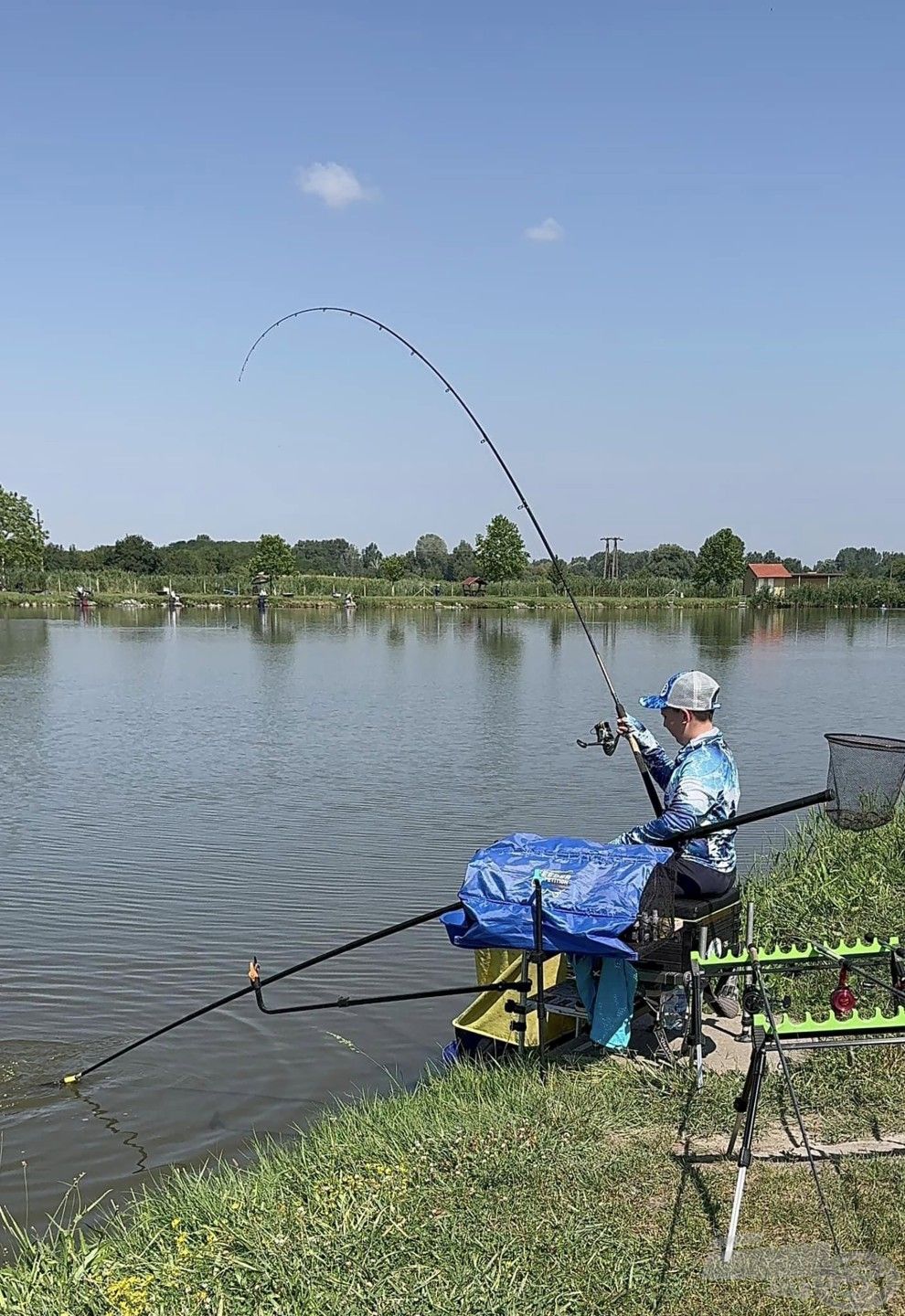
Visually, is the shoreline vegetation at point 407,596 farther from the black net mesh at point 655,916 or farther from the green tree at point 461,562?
the black net mesh at point 655,916

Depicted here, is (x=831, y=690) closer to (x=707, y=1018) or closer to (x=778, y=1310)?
(x=707, y=1018)

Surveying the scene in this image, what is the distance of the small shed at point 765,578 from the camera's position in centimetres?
9981

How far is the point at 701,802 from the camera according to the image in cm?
541

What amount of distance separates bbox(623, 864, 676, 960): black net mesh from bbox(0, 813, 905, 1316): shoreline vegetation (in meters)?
0.53

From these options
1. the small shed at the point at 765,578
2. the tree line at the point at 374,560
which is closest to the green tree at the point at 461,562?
the tree line at the point at 374,560

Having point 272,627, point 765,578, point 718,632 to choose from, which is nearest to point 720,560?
point 765,578

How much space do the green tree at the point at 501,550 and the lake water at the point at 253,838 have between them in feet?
168

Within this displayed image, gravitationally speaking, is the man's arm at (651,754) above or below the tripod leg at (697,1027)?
above

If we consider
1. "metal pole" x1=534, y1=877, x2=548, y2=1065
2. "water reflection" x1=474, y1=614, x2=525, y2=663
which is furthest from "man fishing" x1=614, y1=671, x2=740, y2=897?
"water reflection" x1=474, y1=614, x2=525, y2=663

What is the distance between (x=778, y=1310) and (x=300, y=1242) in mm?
1411

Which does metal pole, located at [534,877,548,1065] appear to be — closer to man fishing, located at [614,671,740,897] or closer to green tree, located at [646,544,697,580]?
man fishing, located at [614,671,740,897]

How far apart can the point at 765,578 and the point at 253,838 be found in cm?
9601

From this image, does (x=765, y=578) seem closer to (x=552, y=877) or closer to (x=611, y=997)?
(x=611, y=997)

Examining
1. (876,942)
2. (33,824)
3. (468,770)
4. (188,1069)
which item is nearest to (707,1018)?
(876,942)
